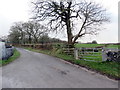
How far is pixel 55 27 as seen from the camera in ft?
53.3

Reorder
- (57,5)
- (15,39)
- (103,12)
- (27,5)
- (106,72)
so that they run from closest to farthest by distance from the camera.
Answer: (106,72) → (103,12) → (57,5) → (27,5) → (15,39)

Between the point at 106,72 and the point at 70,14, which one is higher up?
the point at 70,14

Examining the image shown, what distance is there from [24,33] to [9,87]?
48.8 meters

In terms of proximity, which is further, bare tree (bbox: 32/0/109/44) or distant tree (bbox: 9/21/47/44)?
distant tree (bbox: 9/21/47/44)

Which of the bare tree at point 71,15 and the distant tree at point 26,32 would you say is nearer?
the bare tree at point 71,15

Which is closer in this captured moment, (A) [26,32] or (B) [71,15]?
(B) [71,15]

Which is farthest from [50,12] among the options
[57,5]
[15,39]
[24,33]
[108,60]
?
[15,39]

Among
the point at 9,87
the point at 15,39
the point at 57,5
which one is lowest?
the point at 9,87

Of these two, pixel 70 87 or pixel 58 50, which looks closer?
pixel 70 87

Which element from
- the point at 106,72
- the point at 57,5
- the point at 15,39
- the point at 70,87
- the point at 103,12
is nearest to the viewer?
the point at 70,87

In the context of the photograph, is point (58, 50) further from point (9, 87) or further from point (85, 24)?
point (9, 87)

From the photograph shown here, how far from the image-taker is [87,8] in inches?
530

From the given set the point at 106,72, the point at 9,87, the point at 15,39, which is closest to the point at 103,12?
the point at 106,72

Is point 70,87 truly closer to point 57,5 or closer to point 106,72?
point 106,72
